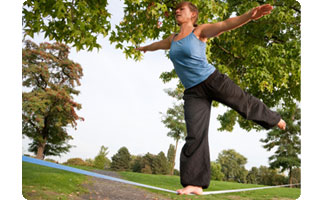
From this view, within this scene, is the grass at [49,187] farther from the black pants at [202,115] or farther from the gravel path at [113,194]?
the black pants at [202,115]

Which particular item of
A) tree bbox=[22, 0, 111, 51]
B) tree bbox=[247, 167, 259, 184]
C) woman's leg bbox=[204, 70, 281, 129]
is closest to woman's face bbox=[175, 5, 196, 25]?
woman's leg bbox=[204, 70, 281, 129]

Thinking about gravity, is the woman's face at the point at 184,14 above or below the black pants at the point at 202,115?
above

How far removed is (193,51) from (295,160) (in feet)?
67.5

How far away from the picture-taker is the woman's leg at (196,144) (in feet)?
9.22

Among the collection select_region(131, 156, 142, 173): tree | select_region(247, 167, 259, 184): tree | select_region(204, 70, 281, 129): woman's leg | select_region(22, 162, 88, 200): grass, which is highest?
select_region(204, 70, 281, 129): woman's leg

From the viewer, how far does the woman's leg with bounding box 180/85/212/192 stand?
281 centimetres

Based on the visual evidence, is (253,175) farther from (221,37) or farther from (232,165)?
(221,37)

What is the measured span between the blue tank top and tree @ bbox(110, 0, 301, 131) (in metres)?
1.65

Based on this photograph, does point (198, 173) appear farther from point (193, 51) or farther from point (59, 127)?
point (59, 127)

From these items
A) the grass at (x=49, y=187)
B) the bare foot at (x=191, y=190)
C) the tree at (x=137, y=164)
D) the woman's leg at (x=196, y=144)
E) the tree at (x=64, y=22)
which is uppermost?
the tree at (x=64, y=22)

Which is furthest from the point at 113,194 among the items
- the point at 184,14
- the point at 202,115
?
the point at 184,14

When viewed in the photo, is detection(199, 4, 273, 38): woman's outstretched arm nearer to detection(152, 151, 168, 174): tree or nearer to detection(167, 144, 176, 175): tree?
detection(152, 151, 168, 174): tree

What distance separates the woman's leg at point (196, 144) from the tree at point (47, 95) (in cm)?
1558

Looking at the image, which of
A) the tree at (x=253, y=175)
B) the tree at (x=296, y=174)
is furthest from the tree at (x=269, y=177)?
the tree at (x=296, y=174)
